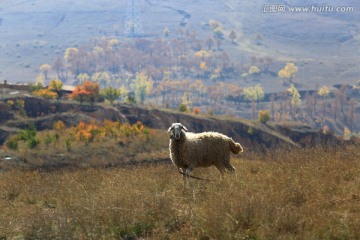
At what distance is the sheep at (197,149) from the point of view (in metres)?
14.3

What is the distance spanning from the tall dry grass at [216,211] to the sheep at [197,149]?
1542 mm

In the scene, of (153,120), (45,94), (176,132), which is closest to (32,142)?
(45,94)

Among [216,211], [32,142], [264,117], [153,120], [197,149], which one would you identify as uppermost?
[216,211]

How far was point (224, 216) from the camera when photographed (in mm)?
8508

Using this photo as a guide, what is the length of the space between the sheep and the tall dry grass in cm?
154

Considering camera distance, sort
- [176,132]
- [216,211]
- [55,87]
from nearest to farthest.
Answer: [216,211] → [176,132] → [55,87]

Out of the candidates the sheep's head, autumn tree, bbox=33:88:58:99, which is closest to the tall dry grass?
the sheep's head

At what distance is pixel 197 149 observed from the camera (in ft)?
47.3

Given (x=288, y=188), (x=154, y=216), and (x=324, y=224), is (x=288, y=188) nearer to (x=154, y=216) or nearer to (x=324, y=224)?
(x=324, y=224)

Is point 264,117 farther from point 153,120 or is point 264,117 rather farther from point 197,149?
point 197,149

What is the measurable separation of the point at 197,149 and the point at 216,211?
19.1 ft

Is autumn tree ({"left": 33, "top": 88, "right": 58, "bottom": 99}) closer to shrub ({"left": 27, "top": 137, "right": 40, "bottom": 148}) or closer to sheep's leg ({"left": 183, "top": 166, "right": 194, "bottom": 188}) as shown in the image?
shrub ({"left": 27, "top": 137, "right": 40, "bottom": 148})

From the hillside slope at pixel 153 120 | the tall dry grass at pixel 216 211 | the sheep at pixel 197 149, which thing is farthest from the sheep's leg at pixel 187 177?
the hillside slope at pixel 153 120

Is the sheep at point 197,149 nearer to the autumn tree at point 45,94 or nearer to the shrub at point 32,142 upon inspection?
the shrub at point 32,142
